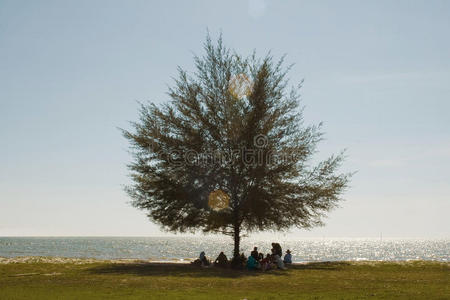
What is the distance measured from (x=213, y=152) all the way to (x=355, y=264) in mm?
11055

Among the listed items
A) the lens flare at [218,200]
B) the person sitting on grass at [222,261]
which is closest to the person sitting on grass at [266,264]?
the person sitting on grass at [222,261]

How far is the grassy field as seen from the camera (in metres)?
14.1

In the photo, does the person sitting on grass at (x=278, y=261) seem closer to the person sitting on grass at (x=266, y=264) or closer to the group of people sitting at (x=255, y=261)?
the group of people sitting at (x=255, y=261)

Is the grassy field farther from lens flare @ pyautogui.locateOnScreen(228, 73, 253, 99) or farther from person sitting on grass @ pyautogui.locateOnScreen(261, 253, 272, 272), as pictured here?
lens flare @ pyautogui.locateOnScreen(228, 73, 253, 99)

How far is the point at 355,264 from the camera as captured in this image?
2614 cm

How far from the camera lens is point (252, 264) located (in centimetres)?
2333

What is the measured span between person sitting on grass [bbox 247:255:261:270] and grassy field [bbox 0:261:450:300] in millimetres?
1355

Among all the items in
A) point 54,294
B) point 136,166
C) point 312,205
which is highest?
point 136,166

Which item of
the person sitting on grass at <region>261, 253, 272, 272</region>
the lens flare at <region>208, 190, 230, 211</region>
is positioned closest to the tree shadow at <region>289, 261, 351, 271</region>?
the person sitting on grass at <region>261, 253, 272, 272</region>

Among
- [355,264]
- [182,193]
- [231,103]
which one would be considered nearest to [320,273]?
[355,264]

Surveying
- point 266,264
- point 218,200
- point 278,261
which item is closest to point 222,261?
point 266,264

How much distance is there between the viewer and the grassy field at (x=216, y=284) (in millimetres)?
14102

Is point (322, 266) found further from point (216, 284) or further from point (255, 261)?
point (216, 284)

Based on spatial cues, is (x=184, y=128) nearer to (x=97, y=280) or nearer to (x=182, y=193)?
(x=182, y=193)
